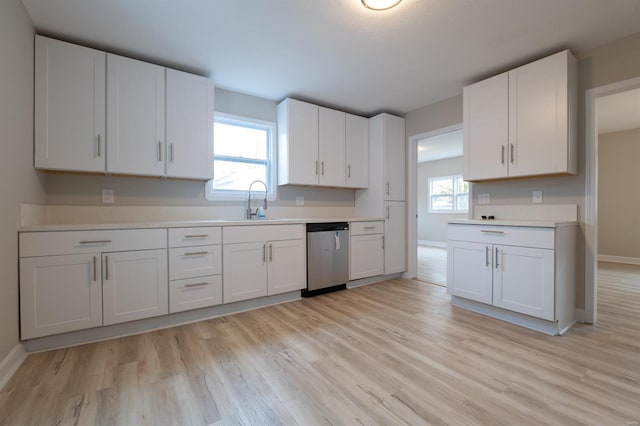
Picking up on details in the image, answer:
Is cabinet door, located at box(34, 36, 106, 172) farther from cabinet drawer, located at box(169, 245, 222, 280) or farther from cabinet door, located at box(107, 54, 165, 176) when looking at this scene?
cabinet drawer, located at box(169, 245, 222, 280)

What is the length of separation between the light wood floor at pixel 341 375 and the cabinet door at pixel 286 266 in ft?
1.58

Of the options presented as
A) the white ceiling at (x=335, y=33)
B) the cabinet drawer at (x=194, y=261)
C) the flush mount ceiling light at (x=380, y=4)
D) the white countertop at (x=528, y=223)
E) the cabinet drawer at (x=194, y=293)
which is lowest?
the cabinet drawer at (x=194, y=293)

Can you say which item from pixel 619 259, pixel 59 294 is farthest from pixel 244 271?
pixel 619 259

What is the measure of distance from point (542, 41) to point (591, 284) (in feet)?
7.04

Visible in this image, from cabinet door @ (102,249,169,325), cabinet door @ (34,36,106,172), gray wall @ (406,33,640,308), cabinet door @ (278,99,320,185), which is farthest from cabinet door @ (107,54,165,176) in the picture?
gray wall @ (406,33,640,308)

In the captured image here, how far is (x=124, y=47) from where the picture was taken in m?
2.42

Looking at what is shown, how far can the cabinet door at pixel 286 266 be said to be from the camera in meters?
2.95

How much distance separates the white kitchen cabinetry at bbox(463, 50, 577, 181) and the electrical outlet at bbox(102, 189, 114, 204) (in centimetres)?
358

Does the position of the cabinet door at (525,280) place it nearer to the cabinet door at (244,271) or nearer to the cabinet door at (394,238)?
the cabinet door at (394,238)

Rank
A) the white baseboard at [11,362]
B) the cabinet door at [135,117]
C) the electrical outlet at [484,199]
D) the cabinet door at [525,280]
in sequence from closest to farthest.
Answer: the white baseboard at [11,362] → the cabinet door at [525,280] → the cabinet door at [135,117] → the electrical outlet at [484,199]

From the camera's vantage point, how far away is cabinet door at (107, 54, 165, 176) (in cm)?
239

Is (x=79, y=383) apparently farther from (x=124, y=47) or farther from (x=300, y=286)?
(x=124, y=47)

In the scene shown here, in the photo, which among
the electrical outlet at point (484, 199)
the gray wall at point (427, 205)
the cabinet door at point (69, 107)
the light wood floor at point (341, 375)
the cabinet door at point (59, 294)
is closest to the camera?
the light wood floor at point (341, 375)

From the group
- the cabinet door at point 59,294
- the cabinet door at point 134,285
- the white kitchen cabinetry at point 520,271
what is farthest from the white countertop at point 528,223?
the cabinet door at point 59,294
